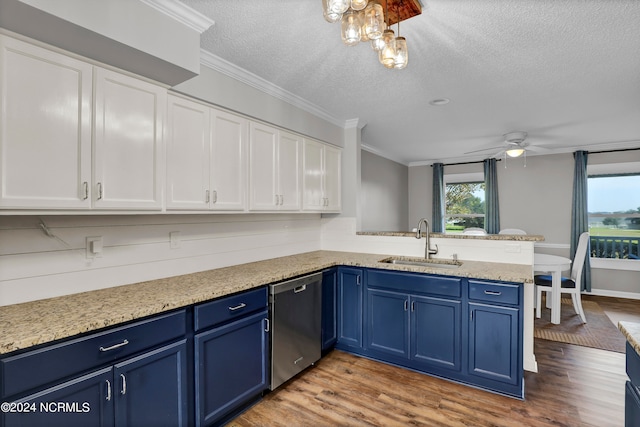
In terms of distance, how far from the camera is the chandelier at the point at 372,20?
4.37 feet

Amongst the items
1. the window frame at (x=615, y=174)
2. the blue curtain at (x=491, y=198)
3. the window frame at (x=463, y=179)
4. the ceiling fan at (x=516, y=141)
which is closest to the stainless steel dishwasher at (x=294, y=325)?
the ceiling fan at (x=516, y=141)

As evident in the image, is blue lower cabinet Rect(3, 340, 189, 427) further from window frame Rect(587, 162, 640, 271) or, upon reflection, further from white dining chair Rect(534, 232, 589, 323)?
window frame Rect(587, 162, 640, 271)

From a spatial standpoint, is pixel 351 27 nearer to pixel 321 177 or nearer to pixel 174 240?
pixel 174 240

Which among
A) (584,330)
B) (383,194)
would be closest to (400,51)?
(584,330)

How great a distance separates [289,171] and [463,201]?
510cm

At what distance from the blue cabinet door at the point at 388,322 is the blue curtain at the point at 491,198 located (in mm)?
4337

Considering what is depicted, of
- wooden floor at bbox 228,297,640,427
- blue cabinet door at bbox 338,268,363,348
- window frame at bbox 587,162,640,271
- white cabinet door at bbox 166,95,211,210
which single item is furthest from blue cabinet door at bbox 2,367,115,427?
window frame at bbox 587,162,640,271

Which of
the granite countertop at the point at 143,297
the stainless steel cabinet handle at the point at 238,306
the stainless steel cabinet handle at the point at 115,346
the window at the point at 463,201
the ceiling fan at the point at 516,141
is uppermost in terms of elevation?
the ceiling fan at the point at 516,141

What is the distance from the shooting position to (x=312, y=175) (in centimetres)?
338

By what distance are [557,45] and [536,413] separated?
8.29 feet

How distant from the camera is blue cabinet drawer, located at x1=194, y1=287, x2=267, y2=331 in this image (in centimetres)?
186

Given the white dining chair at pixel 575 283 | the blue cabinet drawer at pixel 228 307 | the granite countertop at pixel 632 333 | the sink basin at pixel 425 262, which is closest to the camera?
the granite countertop at pixel 632 333

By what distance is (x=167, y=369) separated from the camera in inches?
66.8

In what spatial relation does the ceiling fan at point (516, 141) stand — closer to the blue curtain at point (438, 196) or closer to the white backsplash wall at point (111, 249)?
the blue curtain at point (438, 196)
